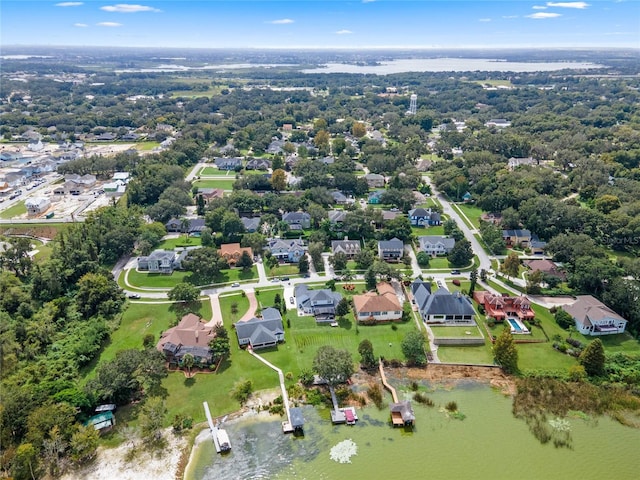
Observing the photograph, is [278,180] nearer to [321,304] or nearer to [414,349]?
[321,304]

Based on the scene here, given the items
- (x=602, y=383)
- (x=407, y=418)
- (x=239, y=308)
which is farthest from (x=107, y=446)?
(x=602, y=383)

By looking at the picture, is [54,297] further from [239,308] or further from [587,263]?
[587,263]

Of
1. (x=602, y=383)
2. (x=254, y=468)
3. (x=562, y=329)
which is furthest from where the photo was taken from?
(x=562, y=329)

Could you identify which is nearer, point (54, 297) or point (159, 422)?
Result: point (159, 422)

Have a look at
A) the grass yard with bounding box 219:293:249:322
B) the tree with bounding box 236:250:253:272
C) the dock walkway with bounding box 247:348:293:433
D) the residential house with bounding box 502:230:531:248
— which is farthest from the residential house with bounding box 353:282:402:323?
the residential house with bounding box 502:230:531:248

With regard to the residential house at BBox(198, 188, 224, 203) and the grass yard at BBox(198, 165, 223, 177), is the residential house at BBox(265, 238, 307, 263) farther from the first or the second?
the grass yard at BBox(198, 165, 223, 177)

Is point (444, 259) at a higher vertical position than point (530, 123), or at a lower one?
lower

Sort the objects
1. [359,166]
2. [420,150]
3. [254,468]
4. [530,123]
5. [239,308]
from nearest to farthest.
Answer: [254,468] → [239,308] → [359,166] → [420,150] → [530,123]
